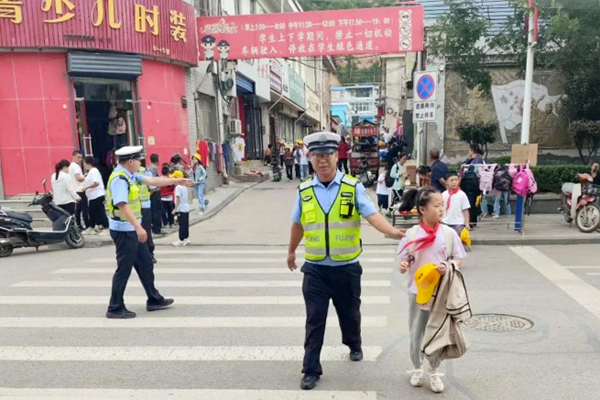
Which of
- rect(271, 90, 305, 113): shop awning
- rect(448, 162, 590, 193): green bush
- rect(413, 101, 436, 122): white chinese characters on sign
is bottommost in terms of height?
A: rect(448, 162, 590, 193): green bush

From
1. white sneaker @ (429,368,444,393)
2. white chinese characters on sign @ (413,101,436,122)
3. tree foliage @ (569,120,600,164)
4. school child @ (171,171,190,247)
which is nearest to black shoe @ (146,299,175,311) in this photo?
white sneaker @ (429,368,444,393)

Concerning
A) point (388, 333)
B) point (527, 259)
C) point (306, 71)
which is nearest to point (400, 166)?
point (527, 259)

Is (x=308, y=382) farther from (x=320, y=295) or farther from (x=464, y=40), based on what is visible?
(x=464, y=40)

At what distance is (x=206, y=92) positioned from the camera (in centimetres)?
1812

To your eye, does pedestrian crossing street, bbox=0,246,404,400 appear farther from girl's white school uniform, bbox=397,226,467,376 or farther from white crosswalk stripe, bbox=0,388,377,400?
girl's white school uniform, bbox=397,226,467,376

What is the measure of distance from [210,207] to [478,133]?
7.79m

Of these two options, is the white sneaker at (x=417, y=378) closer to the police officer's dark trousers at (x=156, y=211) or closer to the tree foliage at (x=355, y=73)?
the police officer's dark trousers at (x=156, y=211)

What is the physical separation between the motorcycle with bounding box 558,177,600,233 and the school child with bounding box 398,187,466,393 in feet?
24.9

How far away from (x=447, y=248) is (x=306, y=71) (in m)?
41.8

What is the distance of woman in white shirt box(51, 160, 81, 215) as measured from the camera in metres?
10.4

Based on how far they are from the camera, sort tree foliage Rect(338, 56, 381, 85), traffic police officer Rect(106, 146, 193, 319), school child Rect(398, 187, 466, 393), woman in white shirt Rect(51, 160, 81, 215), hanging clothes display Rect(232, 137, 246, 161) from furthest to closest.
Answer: tree foliage Rect(338, 56, 381, 85) < hanging clothes display Rect(232, 137, 246, 161) < woman in white shirt Rect(51, 160, 81, 215) < traffic police officer Rect(106, 146, 193, 319) < school child Rect(398, 187, 466, 393)

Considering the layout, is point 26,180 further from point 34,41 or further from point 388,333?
point 388,333

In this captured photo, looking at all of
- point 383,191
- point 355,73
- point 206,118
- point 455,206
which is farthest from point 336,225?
point 355,73

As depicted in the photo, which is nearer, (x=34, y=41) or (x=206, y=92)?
(x=34, y=41)
